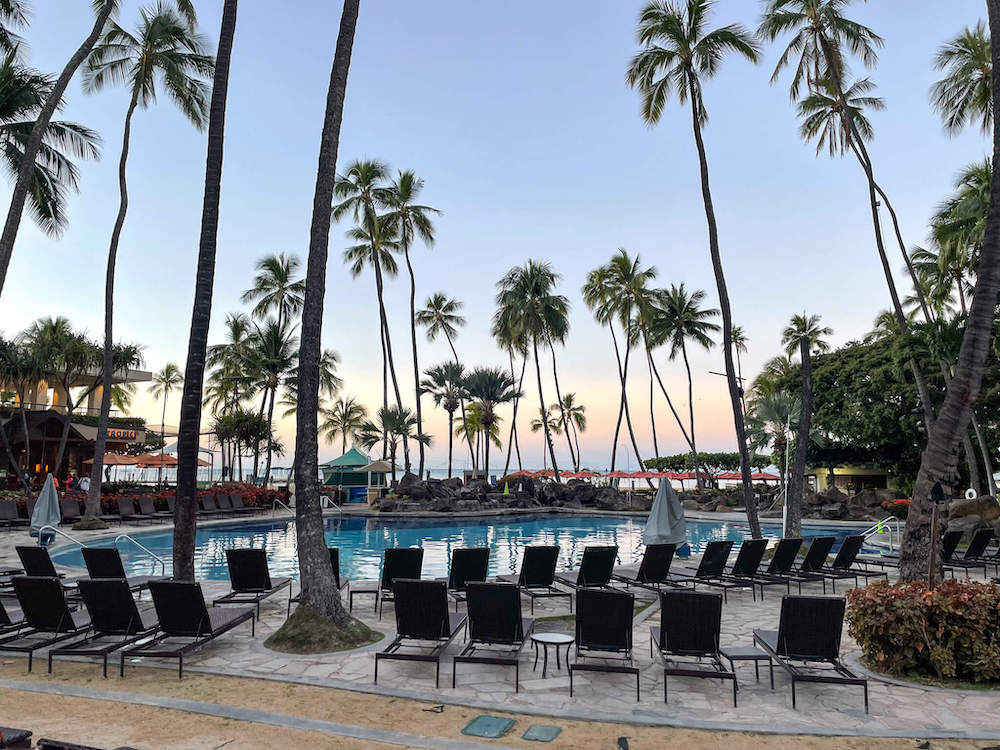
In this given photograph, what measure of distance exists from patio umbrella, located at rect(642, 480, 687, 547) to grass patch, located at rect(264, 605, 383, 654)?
478 cm

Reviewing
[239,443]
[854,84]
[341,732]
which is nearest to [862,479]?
[854,84]

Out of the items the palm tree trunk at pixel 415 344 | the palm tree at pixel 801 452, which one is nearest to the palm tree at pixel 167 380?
the palm tree trunk at pixel 415 344

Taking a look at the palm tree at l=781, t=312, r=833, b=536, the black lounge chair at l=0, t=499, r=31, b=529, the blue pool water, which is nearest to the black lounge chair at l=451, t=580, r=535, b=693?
the blue pool water

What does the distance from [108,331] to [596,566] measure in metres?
17.2

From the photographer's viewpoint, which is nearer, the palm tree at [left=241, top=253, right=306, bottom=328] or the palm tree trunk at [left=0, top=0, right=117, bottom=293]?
the palm tree trunk at [left=0, top=0, right=117, bottom=293]

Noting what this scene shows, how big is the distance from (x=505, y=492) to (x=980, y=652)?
28728 mm

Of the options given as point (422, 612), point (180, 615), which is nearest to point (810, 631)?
point (422, 612)

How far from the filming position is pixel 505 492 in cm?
3394

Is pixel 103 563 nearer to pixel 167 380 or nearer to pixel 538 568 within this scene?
pixel 538 568

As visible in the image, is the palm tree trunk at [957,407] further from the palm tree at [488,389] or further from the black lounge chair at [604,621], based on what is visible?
the palm tree at [488,389]

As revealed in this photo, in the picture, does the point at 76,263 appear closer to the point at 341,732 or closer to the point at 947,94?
the point at 341,732

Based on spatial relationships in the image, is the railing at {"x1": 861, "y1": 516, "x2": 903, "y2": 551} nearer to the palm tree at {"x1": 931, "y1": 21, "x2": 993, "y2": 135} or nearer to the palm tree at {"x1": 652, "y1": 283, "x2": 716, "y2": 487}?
the palm tree at {"x1": 931, "y1": 21, "x2": 993, "y2": 135}

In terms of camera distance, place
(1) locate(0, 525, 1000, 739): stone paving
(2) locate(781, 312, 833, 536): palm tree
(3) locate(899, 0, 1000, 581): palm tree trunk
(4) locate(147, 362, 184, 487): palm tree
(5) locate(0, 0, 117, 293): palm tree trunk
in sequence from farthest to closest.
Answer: (4) locate(147, 362, 184, 487): palm tree < (2) locate(781, 312, 833, 536): palm tree < (5) locate(0, 0, 117, 293): palm tree trunk < (3) locate(899, 0, 1000, 581): palm tree trunk < (1) locate(0, 525, 1000, 739): stone paving

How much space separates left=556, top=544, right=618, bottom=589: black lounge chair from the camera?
8930mm
